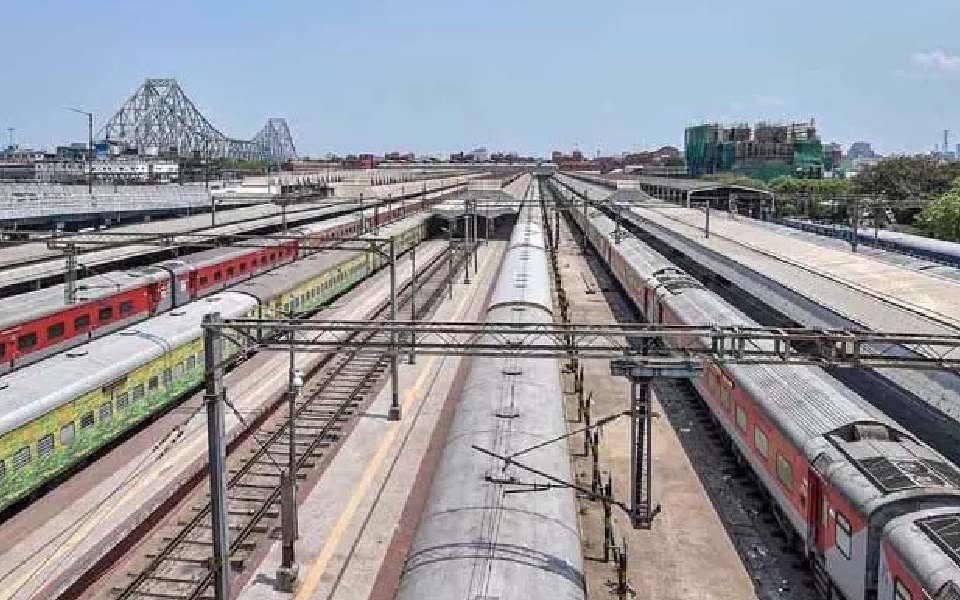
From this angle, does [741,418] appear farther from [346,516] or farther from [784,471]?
[346,516]

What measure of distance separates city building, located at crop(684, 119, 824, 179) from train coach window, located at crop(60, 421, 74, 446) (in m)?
155

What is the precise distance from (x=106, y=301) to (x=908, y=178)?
3581 inches

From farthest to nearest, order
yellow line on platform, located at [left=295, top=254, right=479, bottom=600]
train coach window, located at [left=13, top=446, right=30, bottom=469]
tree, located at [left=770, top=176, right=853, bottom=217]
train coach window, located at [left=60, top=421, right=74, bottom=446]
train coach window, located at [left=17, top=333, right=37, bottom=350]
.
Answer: tree, located at [left=770, top=176, right=853, bottom=217]
train coach window, located at [left=17, top=333, right=37, bottom=350]
train coach window, located at [left=60, top=421, right=74, bottom=446]
train coach window, located at [left=13, top=446, right=30, bottom=469]
yellow line on platform, located at [left=295, top=254, right=479, bottom=600]

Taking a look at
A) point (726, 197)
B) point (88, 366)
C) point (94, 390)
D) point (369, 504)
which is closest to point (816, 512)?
point (369, 504)

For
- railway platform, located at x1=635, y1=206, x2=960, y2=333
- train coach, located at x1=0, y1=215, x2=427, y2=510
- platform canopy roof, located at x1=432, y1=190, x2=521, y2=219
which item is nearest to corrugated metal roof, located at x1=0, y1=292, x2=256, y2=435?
train coach, located at x1=0, y1=215, x2=427, y2=510

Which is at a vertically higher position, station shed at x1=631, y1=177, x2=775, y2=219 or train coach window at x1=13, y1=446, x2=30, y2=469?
station shed at x1=631, y1=177, x2=775, y2=219

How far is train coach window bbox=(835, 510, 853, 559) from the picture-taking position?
14.5 meters

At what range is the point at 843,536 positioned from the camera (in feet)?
48.5

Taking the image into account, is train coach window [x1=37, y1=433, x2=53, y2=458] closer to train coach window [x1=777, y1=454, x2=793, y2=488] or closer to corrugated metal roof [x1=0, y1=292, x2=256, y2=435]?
corrugated metal roof [x1=0, y1=292, x2=256, y2=435]

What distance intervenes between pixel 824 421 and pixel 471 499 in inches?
308

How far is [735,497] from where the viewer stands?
21.5m

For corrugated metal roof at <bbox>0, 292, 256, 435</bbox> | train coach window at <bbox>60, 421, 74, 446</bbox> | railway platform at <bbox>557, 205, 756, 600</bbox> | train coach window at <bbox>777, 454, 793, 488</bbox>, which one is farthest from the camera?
train coach window at <bbox>60, 421, 74, 446</bbox>

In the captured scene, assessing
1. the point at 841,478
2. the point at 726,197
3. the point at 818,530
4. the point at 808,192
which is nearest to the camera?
the point at 841,478

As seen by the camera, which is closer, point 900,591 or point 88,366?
point 900,591
